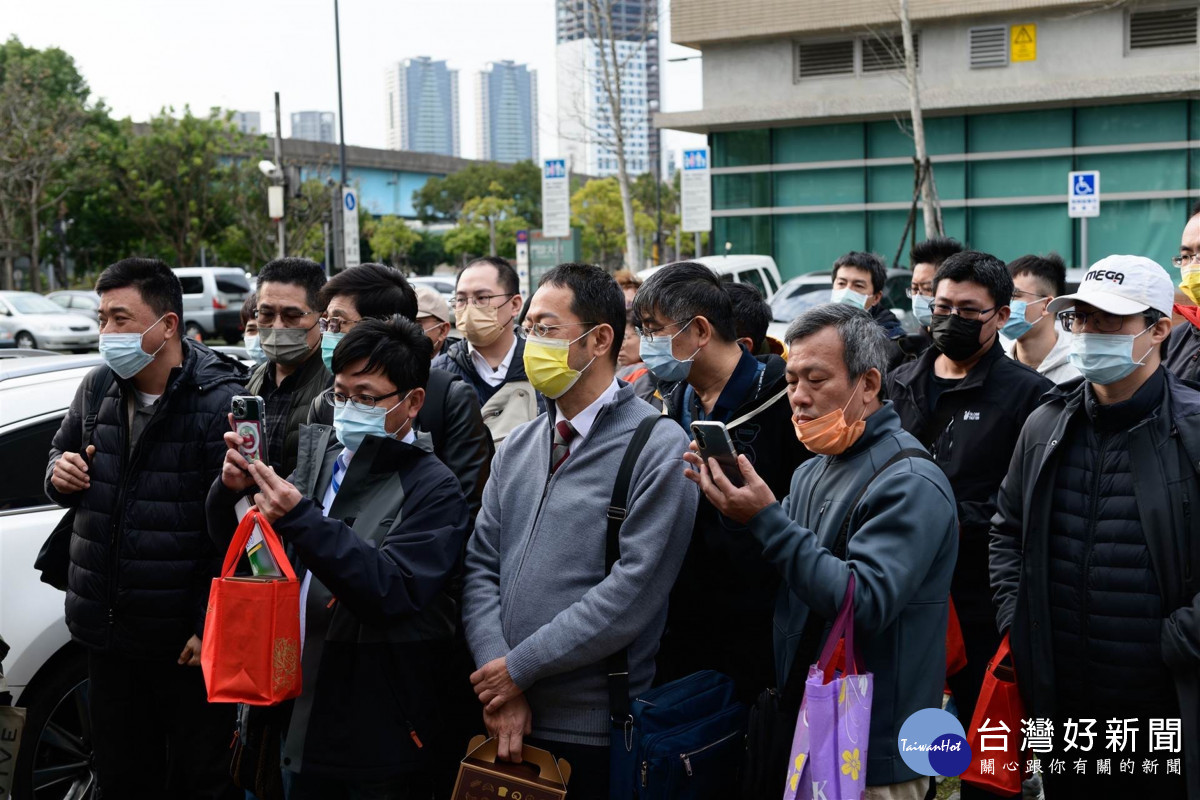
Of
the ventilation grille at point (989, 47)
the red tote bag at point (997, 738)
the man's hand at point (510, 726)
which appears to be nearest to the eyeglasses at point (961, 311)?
the red tote bag at point (997, 738)

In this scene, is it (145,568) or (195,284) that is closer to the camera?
(145,568)

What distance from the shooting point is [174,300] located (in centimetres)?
459

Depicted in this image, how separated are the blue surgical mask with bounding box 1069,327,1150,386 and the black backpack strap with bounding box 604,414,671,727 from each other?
1.32 m

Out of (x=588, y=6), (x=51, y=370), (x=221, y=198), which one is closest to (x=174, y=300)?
(x=51, y=370)

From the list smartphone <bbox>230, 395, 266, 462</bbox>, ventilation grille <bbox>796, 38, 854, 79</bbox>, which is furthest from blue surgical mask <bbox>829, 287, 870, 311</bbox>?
ventilation grille <bbox>796, 38, 854, 79</bbox>

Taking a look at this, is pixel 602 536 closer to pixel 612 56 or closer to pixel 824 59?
pixel 612 56

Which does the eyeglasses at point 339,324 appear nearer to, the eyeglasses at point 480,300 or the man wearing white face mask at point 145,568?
the man wearing white face mask at point 145,568

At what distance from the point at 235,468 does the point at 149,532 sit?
97cm

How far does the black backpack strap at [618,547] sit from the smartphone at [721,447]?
50 cm

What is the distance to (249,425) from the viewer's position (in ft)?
11.3

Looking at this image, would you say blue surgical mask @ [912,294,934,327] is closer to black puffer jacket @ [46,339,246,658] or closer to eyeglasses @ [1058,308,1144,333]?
eyeglasses @ [1058,308,1144,333]

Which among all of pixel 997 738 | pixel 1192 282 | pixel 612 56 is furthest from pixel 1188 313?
pixel 612 56

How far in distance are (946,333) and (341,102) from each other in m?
25.7

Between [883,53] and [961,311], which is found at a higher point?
[883,53]
